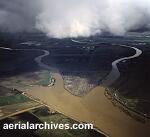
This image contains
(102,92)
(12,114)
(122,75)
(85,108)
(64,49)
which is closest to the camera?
(12,114)

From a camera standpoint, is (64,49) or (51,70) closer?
(51,70)

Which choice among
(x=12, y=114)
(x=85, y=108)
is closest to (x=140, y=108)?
(x=85, y=108)

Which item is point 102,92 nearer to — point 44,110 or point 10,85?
point 44,110

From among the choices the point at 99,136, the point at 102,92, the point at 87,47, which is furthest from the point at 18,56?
the point at 99,136

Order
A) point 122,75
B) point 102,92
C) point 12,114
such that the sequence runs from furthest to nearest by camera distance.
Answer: point 122,75, point 102,92, point 12,114

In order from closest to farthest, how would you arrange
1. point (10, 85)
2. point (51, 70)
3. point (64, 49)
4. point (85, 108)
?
point (85, 108) → point (10, 85) → point (51, 70) → point (64, 49)

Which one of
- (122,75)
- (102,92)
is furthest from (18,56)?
(102,92)

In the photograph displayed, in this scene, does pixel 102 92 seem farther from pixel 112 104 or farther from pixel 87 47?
pixel 87 47

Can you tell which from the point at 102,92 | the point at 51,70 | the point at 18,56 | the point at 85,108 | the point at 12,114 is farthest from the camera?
the point at 18,56

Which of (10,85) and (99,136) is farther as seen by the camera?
(10,85)
